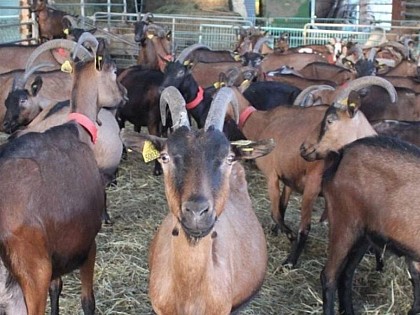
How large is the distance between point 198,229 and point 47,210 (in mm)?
1051

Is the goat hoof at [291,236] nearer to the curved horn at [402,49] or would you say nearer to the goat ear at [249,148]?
the goat ear at [249,148]

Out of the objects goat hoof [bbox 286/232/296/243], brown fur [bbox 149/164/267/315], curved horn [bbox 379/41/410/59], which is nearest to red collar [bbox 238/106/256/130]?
goat hoof [bbox 286/232/296/243]

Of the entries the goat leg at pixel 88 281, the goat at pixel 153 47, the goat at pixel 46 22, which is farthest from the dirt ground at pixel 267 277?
the goat at pixel 46 22

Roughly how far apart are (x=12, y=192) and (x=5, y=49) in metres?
7.54

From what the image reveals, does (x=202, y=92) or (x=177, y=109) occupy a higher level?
(x=177, y=109)

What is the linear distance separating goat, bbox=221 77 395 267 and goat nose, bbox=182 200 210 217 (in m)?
2.75

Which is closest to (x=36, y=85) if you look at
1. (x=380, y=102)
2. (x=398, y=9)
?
(x=380, y=102)

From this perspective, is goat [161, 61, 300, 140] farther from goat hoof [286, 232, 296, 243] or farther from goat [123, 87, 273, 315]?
goat [123, 87, 273, 315]

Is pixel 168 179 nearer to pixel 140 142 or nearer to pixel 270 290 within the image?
pixel 140 142

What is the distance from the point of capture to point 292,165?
613 cm

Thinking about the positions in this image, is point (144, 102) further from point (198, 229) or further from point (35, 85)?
point (198, 229)

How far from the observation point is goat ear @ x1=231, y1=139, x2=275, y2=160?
136 inches

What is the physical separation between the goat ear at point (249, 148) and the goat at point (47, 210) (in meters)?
1.09

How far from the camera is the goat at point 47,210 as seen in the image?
3.54 meters
